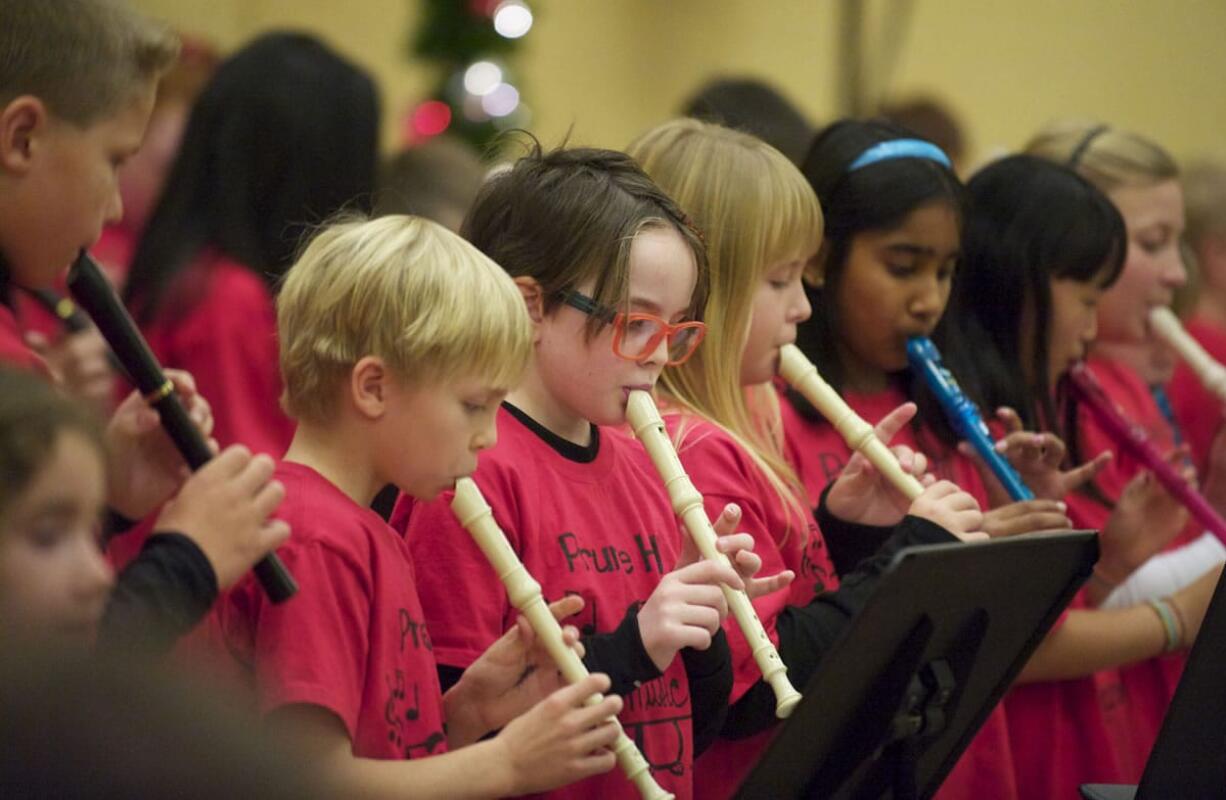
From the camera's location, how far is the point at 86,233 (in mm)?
1560

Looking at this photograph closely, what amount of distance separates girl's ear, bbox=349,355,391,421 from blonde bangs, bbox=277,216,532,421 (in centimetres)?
1

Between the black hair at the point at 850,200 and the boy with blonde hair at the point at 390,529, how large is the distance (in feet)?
2.78

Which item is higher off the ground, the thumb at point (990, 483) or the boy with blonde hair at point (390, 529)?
the boy with blonde hair at point (390, 529)

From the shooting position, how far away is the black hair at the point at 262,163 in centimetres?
250

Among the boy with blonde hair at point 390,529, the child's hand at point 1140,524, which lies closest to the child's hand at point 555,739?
the boy with blonde hair at point 390,529

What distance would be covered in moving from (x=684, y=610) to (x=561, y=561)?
0.18 m

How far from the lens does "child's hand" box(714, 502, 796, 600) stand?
166 centimetres

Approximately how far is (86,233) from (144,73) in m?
0.19

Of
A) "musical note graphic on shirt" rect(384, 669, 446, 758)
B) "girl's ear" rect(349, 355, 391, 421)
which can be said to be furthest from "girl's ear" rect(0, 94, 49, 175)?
"musical note graphic on shirt" rect(384, 669, 446, 758)

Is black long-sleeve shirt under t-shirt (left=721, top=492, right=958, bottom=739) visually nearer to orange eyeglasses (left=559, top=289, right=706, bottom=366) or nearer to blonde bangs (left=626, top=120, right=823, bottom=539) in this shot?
blonde bangs (left=626, top=120, right=823, bottom=539)

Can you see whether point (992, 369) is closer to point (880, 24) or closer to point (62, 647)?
point (62, 647)

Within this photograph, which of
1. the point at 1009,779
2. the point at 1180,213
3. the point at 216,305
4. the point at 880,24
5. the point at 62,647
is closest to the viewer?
the point at 62,647

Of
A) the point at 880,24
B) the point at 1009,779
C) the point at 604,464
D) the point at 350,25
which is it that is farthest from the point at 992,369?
the point at 880,24

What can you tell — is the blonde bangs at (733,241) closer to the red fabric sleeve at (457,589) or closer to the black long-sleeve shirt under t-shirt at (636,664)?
the black long-sleeve shirt under t-shirt at (636,664)
